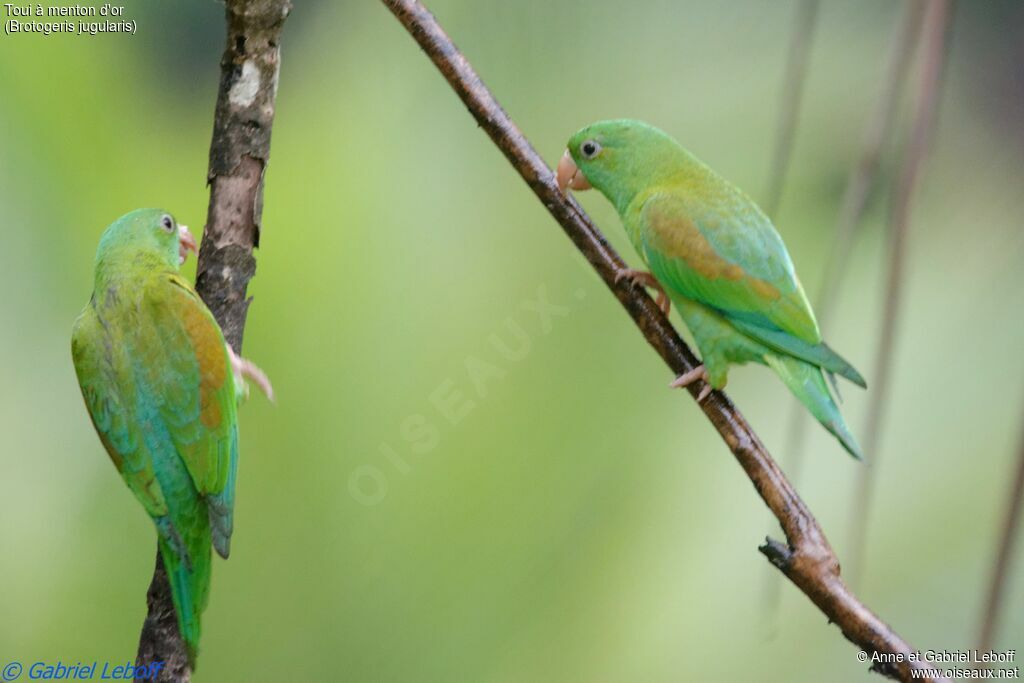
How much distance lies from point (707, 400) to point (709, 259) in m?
0.29

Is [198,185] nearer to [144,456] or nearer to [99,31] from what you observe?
[99,31]

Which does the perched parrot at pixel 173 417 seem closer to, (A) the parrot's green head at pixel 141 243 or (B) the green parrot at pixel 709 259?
(A) the parrot's green head at pixel 141 243

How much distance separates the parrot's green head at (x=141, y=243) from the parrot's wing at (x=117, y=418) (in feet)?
0.61

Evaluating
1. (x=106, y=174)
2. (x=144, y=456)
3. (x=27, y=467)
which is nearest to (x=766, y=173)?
(x=106, y=174)

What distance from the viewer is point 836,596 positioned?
1.37 meters

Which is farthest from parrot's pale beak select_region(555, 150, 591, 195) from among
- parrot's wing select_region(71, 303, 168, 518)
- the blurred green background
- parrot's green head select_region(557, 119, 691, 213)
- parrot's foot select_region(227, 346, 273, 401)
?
the blurred green background

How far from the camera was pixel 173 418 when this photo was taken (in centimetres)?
153

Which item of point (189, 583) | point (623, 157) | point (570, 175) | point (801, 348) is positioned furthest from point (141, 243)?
point (801, 348)

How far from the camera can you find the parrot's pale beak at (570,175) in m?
1.87

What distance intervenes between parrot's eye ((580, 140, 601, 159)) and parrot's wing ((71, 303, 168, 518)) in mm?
985

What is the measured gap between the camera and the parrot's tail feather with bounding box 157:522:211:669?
149cm

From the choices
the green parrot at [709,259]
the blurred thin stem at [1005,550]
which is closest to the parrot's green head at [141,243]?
the green parrot at [709,259]

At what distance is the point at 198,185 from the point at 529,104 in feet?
3.75

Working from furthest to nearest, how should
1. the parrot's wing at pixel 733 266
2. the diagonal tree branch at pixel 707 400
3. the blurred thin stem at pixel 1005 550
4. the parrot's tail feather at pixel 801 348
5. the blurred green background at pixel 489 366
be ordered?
the blurred green background at pixel 489 366 < the parrot's wing at pixel 733 266 < the parrot's tail feather at pixel 801 348 < the diagonal tree branch at pixel 707 400 < the blurred thin stem at pixel 1005 550
